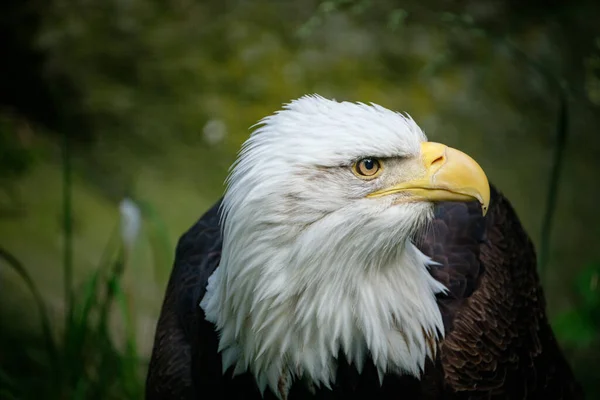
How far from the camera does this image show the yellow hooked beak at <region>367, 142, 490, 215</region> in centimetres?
251

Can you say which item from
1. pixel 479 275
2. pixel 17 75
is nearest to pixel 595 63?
pixel 479 275

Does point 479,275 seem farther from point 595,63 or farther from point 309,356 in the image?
point 595,63

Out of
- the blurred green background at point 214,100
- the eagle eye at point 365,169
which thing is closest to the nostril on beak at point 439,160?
the eagle eye at point 365,169

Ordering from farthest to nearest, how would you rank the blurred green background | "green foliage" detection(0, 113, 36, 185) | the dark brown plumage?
"green foliage" detection(0, 113, 36, 185) < the blurred green background < the dark brown plumage

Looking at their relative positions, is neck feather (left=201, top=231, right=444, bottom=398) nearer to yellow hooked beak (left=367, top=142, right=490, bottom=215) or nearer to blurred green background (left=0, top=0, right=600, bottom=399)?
yellow hooked beak (left=367, top=142, right=490, bottom=215)

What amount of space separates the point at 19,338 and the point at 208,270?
5.99 feet

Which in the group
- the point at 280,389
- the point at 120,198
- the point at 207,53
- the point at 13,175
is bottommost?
the point at 280,389

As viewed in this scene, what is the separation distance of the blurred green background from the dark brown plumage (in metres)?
1.47

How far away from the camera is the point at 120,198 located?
18.5ft

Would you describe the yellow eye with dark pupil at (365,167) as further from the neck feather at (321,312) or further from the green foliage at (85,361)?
the green foliage at (85,361)

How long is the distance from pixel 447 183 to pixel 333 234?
0.35 metres

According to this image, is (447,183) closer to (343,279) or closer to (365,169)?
(365,169)

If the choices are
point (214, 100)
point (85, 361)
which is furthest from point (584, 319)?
point (214, 100)

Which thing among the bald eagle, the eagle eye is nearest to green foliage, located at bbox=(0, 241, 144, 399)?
the bald eagle
